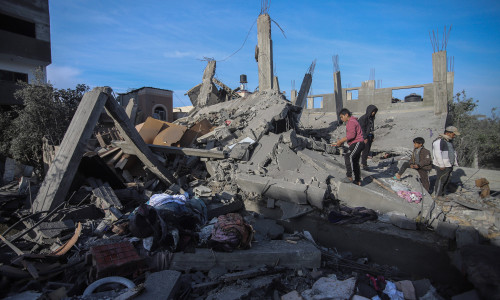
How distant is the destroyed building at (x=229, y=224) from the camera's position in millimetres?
2898

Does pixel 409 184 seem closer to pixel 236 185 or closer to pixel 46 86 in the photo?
pixel 236 185

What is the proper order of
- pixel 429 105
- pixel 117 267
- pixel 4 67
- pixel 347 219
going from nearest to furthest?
pixel 117 267 → pixel 347 219 → pixel 429 105 → pixel 4 67

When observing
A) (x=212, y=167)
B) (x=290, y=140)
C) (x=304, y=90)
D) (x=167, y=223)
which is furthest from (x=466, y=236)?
(x=304, y=90)

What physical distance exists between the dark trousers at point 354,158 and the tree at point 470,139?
10.4 meters

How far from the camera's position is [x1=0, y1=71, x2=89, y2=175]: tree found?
7.30m

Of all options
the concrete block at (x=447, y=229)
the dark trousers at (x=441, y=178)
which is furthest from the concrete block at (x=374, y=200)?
the dark trousers at (x=441, y=178)

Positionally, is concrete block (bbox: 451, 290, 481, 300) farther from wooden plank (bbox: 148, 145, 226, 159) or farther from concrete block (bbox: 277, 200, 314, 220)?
wooden plank (bbox: 148, 145, 226, 159)

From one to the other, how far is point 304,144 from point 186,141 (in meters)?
3.34

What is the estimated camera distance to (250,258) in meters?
3.39

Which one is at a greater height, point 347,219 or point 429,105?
point 429,105

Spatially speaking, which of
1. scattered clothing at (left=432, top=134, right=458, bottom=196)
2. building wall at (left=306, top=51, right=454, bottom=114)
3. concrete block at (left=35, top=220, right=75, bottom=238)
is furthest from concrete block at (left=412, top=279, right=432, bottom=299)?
building wall at (left=306, top=51, right=454, bottom=114)

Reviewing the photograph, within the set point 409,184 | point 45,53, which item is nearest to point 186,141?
→ point 409,184

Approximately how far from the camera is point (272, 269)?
129 inches

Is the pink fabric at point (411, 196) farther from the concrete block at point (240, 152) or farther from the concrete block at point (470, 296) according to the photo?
the concrete block at point (240, 152)
